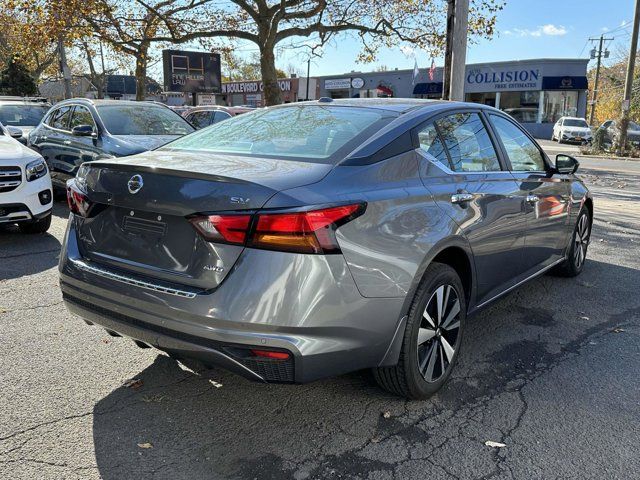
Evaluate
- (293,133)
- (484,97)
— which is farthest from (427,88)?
(293,133)

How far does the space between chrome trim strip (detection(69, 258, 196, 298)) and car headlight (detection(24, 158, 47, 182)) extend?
13.7 feet

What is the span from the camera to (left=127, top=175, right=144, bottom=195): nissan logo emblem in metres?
2.77

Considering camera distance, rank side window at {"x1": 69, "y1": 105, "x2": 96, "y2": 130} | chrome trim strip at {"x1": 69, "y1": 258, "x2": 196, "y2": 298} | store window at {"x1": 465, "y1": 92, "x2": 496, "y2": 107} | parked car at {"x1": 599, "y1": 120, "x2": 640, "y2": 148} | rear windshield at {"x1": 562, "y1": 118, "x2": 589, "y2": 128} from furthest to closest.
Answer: store window at {"x1": 465, "y1": 92, "x2": 496, "y2": 107} < rear windshield at {"x1": 562, "y1": 118, "x2": 589, "y2": 128} < parked car at {"x1": 599, "y1": 120, "x2": 640, "y2": 148} < side window at {"x1": 69, "y1": 105, "x2": 96, "y2": 130} < chrome trim strip at {"x1": 69, "y1": 258, "x2": 196, "y2": 298}

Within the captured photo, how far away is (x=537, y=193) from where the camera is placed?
14.3 ft

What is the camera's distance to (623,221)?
885 centimetres

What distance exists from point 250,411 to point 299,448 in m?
0.44

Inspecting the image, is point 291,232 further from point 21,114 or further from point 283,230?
point 21,114

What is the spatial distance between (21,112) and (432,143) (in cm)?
→ 1191

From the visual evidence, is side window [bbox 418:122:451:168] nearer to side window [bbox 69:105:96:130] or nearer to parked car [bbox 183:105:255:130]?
side window [bbox 69:105:96:130]

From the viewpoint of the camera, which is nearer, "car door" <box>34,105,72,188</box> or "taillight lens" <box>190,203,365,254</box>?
"taillight lens" <box>190,203,365,254</box>

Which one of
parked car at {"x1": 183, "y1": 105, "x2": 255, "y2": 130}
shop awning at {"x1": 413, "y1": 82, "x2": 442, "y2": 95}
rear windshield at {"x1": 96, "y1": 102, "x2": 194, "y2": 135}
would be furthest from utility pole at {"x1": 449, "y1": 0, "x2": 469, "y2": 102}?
shop awning at {"x1": 413, "y1": 82, "x2": 442, "y2": 95}

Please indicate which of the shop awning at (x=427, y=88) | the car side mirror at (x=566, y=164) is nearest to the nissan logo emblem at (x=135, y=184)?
the car side mirror at (x=566, y=164)

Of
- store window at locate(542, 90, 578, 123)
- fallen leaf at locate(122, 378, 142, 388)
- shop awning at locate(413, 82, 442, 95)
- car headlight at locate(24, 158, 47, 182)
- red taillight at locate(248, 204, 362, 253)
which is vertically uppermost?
shop awning at locate(413, 82, 442, 95)

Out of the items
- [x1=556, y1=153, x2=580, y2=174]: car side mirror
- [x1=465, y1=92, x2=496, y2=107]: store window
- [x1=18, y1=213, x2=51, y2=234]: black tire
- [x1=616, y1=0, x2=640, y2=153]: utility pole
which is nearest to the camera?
[x1=556, y1=153, x2=580, y2=174]: car side mirror
